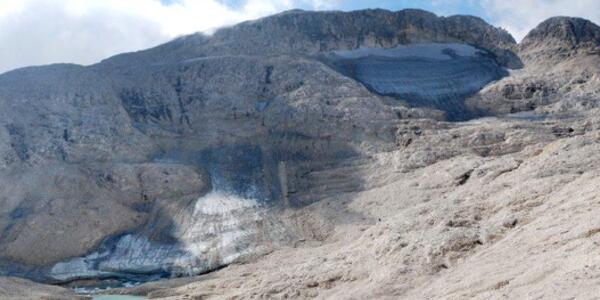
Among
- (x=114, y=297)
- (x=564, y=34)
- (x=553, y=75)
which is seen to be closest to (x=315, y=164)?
(x=114, y=297)

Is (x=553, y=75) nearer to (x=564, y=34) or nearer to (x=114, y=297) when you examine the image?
(x=564, y=34)

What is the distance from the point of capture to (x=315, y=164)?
5450 cm

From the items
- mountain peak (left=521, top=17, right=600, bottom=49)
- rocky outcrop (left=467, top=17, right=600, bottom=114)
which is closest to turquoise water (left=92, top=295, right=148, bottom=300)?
rocky outcrop (left=467, top=17, right=600, bottom=114)

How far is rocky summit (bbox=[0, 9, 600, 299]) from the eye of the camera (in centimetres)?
3042

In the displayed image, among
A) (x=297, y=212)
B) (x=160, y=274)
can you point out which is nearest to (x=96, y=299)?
(x=160, y=274)

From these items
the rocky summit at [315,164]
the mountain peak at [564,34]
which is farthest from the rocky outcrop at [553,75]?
the rocky summit at [315,164]

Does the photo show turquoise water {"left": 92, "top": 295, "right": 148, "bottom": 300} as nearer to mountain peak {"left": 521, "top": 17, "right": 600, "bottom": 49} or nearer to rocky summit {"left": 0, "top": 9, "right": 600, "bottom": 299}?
rocky summit {"left": 0, "top": 9, "right": 600, "bottom": 299}

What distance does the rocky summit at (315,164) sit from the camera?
30422mm

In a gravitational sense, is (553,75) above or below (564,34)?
below

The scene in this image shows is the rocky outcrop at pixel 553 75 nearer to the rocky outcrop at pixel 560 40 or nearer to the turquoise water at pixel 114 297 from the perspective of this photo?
the rocky outcrop at pixel 560 40

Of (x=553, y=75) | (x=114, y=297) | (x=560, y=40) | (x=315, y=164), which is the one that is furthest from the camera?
(x=560, y=40)

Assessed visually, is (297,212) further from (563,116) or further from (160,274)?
(563,116)

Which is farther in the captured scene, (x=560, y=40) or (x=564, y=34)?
(x=564, y=34)

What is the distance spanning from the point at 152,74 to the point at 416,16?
2620 cm
